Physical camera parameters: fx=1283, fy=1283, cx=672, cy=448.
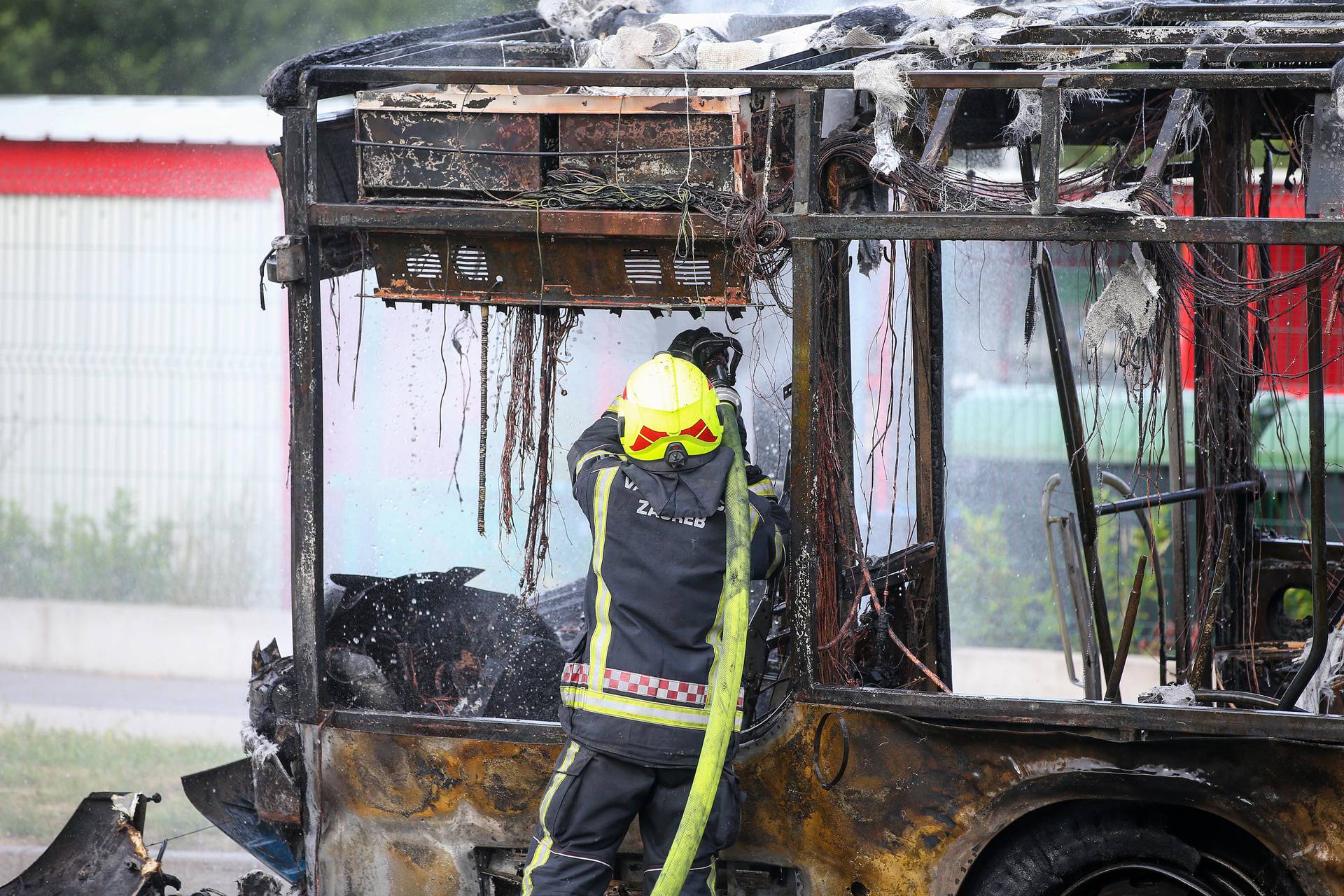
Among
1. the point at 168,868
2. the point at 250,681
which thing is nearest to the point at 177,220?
the point at 168,868

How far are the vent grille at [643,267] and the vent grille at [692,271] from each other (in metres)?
0.05

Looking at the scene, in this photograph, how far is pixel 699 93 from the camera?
12.4ft

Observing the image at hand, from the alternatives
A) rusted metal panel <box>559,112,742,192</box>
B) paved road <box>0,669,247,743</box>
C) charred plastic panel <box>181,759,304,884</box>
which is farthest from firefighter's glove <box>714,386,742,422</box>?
paved road <box>0,669,247,743</box>

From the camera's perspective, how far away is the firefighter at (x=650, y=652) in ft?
12.0

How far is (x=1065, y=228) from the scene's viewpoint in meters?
3.54

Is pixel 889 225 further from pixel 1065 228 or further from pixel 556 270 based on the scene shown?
pixel 556 270

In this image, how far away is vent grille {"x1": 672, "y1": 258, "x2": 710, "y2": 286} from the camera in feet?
12.6

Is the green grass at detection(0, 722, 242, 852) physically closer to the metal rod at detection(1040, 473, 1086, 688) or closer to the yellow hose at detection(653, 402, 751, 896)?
the yellow hose at detection(653, 402, 751, 896)

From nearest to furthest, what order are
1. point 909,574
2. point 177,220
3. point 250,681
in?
point 250,681 → point 909,574 → point 177,220

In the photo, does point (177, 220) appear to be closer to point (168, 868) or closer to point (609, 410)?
point (168, 868)

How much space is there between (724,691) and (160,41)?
353 inches

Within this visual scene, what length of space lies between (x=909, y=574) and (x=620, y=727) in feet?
6.08

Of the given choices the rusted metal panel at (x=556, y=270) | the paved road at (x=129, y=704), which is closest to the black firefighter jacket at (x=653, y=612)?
the rusted metal panel at (x=556, y=270)

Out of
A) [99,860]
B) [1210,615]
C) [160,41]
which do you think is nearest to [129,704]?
[99,860]
